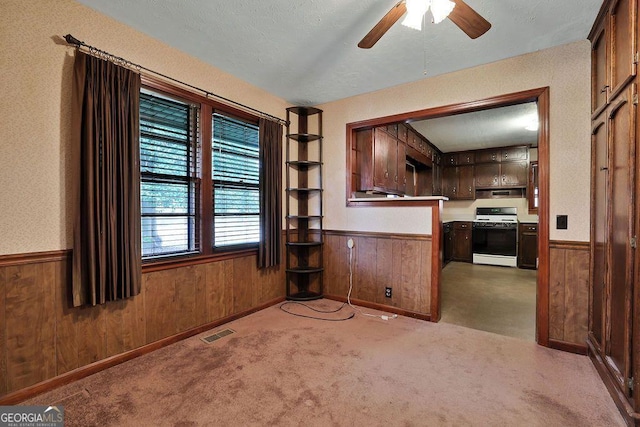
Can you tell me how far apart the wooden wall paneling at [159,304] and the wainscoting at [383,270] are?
1874mm

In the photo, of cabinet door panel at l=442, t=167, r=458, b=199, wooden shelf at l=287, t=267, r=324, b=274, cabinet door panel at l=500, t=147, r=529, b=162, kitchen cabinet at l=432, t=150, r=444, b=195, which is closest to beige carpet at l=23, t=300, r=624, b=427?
wooden shelf at l=287, t=267, r=324, b=274

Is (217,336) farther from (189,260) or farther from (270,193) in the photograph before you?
(270,193)

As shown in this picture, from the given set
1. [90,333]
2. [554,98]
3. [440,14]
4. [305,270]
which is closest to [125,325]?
→ [90,333]

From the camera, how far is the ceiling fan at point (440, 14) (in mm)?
1480

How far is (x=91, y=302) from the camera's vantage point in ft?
6.32

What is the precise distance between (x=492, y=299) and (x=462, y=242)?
2909 millimetres

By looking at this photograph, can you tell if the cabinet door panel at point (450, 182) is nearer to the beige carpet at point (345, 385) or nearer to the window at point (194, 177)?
the beige carpet at point (345, 385)

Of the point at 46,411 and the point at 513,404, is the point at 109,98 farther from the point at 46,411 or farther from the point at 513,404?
the point at 513,404

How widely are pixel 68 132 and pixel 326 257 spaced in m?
2.79

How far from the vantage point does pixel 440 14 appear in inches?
59.6

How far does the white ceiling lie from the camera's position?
13.4ft

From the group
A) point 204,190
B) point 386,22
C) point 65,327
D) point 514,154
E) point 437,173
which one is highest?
point 514,154

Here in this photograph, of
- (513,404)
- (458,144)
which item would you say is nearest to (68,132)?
(513,404)

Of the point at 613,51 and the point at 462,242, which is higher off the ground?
the point at 613,51
